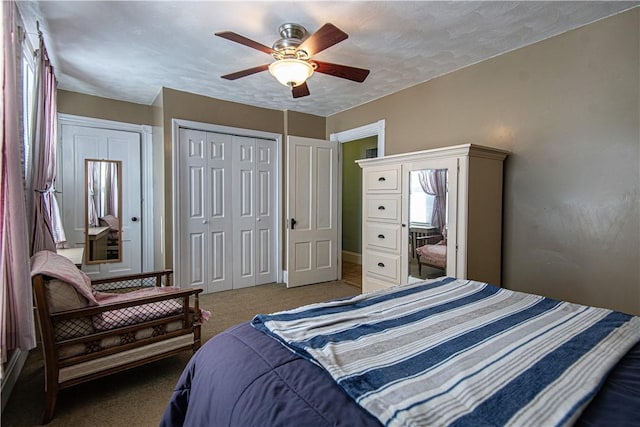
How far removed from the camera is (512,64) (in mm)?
2629

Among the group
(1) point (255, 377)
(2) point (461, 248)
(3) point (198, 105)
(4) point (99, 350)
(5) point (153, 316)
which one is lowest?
(4) point (99, 350)

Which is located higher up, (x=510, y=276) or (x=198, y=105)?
(x=198, y=105)

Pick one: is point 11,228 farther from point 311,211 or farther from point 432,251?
point 311,211

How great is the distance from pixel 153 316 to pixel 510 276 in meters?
2.86

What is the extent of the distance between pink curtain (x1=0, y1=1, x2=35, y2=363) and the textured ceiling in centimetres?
82

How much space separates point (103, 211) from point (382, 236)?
3491mm

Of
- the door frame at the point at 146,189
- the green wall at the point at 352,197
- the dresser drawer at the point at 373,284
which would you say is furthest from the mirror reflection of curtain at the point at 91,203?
the green wall at the point at 352,197

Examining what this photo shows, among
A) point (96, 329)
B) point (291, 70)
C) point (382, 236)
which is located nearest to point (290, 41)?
point (291, 70)

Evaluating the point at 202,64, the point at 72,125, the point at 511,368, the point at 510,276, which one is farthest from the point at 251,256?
the point at 511,368

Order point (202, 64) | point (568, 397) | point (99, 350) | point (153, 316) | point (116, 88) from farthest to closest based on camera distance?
point (116, 88)
point (202, 64)
point (153, 316)
point (99, 350)
point (568, 397)

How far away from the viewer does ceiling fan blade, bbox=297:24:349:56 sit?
1740 mm

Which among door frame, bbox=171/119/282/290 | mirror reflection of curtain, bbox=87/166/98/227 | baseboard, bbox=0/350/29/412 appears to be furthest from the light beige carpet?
mirror reflection of curtain, bbox=87/166/98/227

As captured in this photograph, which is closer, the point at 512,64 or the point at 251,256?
the point at 512,64

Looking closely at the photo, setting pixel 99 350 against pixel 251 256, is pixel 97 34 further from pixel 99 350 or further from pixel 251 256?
pixel 251 256
